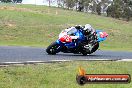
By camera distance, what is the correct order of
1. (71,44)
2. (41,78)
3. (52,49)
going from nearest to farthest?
(41,78) → (52,49) → (71,44)

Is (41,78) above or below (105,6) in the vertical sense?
above

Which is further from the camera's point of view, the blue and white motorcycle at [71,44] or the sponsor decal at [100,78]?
the blue and white motorcycle at [71,44]

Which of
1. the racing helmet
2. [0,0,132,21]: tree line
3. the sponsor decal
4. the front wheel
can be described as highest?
the sponsor decal

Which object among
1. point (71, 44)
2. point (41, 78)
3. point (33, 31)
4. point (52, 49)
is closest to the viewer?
point (41, 78)

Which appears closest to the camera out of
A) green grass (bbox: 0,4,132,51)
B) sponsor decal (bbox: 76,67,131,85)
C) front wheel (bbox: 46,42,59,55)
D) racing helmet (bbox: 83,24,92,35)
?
sponsor decal (bbox: 76,67,131,85)

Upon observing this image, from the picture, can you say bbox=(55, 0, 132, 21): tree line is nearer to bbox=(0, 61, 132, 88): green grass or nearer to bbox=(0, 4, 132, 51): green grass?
bbox=(0, 4, 132, 51): green grass

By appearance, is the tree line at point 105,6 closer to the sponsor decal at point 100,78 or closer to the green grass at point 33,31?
the green grass at point 33,31

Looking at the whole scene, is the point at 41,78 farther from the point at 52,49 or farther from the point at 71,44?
the point at 71,44

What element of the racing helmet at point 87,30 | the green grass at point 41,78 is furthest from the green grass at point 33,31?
the green grass at point 41,78

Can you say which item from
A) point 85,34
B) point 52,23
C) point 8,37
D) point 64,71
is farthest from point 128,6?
point 64,71

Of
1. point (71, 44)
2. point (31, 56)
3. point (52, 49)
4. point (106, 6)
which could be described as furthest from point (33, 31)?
point (106, 6)

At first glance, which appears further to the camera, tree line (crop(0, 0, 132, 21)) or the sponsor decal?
tree line (crop(0, 0, 132, 21))

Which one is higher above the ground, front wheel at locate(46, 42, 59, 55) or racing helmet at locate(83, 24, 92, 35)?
racing helmet at locate(83, 24, 92, 35)

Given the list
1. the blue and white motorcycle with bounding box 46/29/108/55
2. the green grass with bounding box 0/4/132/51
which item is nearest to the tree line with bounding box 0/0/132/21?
the green grass with bounding box 0/4/132/51
